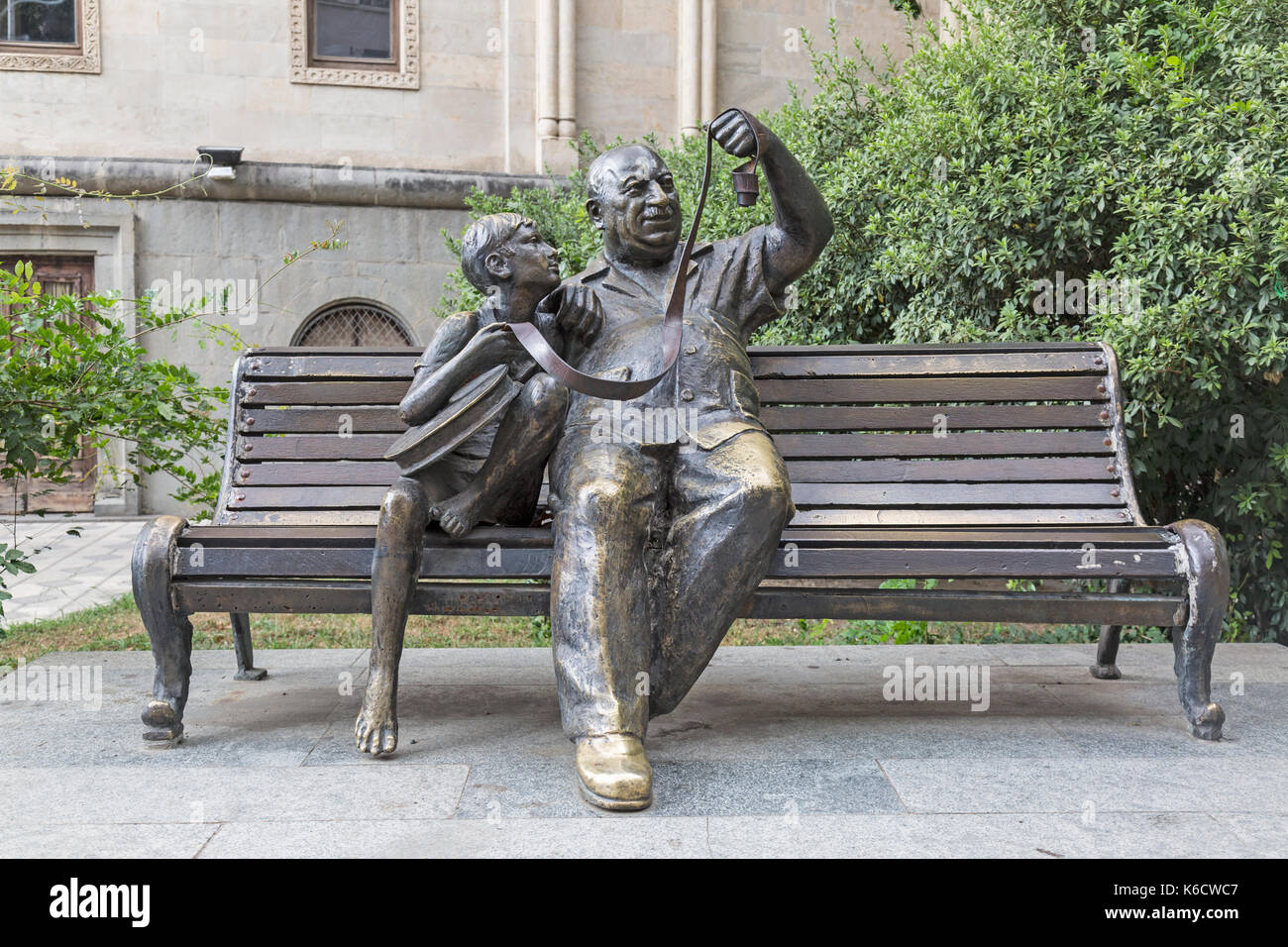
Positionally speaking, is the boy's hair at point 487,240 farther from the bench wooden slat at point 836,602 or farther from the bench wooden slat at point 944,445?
the bench wooden slat at point 944,445

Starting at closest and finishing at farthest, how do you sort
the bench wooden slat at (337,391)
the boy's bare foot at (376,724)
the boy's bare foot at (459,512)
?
1. the boy's bare foot at (376,724)
2. the boy's bare foot at (459,512)
3. the bench wooden slat at (337,391)

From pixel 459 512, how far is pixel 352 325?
8.32m

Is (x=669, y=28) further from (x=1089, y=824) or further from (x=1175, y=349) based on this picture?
(x=1089, y=824)

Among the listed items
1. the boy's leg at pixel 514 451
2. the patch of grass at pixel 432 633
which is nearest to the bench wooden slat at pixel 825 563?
the boy's leg at pixel 514 451

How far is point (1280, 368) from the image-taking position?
4.43 m

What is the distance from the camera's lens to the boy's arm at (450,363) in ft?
10.7

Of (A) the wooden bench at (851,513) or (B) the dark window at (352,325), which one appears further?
(B) the dark window at (352,325)

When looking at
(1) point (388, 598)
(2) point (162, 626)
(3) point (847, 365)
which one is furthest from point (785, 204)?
(2) point (162, 626)

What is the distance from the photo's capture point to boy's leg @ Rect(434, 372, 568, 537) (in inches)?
129

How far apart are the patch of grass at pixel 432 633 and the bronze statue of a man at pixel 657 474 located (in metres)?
2.03

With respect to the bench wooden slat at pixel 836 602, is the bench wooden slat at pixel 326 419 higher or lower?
higher

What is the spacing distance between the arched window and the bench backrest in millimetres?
7094

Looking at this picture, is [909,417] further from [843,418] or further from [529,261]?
[529,261]

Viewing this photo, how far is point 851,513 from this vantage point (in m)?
3.91
